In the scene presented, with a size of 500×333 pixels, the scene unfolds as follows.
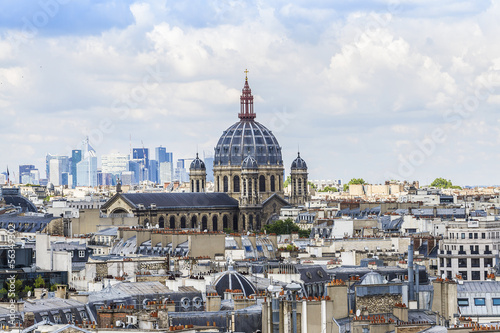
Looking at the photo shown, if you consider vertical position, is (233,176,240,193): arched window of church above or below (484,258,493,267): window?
above

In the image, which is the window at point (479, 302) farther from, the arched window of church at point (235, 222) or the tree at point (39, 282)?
the arched window of church at point (235, 222)

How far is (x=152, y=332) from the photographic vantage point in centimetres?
3969

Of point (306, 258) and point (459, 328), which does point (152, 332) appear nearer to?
point (459, 328)

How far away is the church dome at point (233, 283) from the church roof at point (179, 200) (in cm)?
11231

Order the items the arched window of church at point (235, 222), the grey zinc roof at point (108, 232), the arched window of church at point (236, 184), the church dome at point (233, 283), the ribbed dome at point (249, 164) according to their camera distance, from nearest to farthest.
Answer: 1. the church dome at point (233, 283)
2. the grey zinc roof at point (108, 232)
3. the arched window of church at point (235, 222)
4. the ribbed dome at point (249, 164)
5. the arched window of church at point (236, 184)

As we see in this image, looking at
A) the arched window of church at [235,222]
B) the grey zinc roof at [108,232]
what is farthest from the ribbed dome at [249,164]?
the grey zinc roof at [108,232]

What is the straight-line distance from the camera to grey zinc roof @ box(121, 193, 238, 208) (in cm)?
17162

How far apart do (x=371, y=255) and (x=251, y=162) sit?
116 metres

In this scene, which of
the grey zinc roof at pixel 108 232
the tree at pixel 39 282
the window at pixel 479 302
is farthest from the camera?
the grey zinc roof at pixel 108 232

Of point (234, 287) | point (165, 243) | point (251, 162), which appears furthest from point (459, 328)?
point (251, 162)

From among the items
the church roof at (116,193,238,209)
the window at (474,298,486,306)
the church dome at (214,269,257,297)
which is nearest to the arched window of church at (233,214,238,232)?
the church roof at (116,193,238,209)

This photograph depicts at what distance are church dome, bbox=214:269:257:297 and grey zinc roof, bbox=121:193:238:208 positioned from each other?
369ft

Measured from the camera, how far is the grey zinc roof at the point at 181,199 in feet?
563

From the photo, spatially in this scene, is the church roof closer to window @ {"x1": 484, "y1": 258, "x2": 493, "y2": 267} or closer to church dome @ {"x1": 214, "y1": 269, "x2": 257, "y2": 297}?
window @ {"x1": 484, "y1": 258, "x2": 493, "y2": 267}
